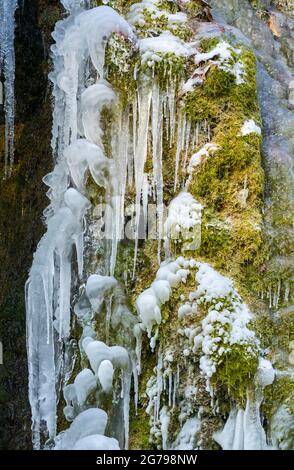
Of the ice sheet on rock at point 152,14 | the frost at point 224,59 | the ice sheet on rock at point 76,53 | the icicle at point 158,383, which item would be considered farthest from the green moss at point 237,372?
the ice sheet on rock at point 152,14

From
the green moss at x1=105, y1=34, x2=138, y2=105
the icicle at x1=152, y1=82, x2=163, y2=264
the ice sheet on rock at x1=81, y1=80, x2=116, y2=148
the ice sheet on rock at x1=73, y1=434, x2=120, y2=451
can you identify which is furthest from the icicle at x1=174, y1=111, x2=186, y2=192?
the ice sheet on rock at x1=73, y1=434, x2=120, y2=451

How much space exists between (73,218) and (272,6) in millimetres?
3879

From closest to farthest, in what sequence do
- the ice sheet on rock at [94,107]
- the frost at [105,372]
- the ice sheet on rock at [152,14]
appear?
the frost at [105,372], the ice sheet on rock at [94,107], the ice sheet on rock at [152,14]

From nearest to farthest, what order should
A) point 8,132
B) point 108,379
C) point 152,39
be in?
1. point 108,379
2. point 152,39
3. point 8,132

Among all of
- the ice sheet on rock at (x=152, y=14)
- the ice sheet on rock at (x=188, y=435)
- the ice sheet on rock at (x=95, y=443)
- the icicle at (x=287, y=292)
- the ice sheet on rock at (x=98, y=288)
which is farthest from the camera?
the ice sheet on rock at (x=152, y=14)

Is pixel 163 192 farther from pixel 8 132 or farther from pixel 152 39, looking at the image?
pixel 8 132

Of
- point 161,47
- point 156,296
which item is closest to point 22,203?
point 161,47

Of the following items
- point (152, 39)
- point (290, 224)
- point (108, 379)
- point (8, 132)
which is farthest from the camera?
point (8, 132)

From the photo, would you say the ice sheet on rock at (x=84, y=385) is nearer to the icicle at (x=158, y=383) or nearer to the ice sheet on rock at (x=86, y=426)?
the ice sheet on rock at (x=86, y=426)

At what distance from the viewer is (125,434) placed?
4094 mm

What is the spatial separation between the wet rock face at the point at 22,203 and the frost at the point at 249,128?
6.32 ft

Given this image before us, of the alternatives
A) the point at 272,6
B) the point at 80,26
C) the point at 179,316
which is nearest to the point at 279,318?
the point at 179,316

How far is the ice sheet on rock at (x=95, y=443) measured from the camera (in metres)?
3.54

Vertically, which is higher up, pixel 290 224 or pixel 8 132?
pixel 8 132
